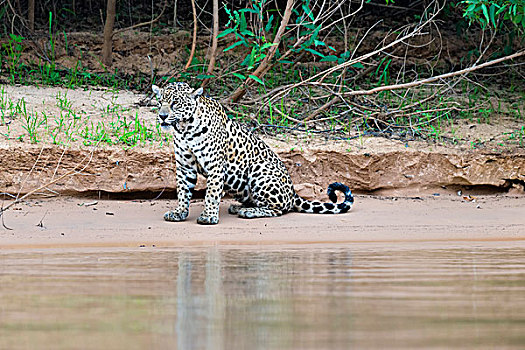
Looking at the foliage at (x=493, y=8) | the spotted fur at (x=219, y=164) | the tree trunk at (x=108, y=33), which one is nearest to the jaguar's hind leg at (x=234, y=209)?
the spotted fur at (x=219, y=164)

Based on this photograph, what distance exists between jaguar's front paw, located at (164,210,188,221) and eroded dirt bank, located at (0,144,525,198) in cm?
103

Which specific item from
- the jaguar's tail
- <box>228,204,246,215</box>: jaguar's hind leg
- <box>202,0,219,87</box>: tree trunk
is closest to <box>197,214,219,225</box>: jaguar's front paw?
<box>228,204,246,215</box>: jaguar's hind leg

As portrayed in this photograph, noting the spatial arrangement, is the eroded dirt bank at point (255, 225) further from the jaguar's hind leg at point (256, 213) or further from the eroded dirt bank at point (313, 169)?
the eroded dirt bank at point (313, 169)

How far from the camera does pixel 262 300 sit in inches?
135

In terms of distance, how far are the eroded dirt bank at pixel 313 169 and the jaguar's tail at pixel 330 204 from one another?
495 millimetres

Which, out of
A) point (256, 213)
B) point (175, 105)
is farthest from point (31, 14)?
point (256, 213)

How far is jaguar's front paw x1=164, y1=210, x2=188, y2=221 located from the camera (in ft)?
24.1

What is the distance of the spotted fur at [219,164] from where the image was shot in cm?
727

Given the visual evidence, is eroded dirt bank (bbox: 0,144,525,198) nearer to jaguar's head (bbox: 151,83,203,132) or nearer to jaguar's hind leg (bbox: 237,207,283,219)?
jaguar's hind leg (bbox: 237,207,283,219)

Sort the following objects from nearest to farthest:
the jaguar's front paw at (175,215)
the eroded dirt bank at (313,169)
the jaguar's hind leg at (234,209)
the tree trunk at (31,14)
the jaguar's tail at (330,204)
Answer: the jaguar's front paw at (175,215), the jaguar's tail at (330,204), the jaguar's hind leg at (234,209), the eroded dirt bank at (313,169), the tree trunk at (31,14)

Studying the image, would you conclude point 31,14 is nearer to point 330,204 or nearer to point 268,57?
point 268,57

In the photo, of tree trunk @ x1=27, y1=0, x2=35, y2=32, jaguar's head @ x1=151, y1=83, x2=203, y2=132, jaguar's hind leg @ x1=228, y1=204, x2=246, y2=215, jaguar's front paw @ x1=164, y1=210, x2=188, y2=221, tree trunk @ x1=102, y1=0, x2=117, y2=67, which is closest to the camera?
jaguar's head @ x1=151, y1=83, x2=203, y2=132

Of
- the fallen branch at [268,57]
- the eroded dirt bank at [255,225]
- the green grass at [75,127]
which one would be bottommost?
the eroded dirt bank at [255,225]

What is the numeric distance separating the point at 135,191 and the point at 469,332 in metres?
6.11
